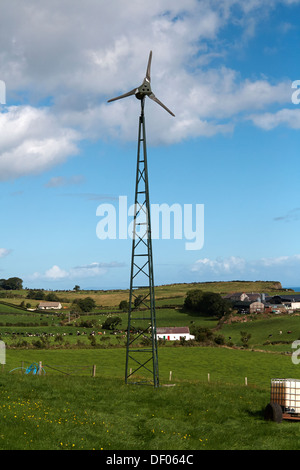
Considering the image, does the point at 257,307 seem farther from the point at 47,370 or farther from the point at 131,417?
the point at 131,417

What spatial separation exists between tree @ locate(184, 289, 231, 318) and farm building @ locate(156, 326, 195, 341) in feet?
75.9

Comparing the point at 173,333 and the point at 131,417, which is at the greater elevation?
the point at 131,417

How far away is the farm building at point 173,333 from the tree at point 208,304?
75.9 ft

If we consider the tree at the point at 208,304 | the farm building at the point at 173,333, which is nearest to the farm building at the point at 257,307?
the tree at the point at 208,304

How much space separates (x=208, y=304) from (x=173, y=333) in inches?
1265

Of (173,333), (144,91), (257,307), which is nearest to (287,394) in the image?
(144,91)

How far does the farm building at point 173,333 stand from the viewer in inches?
5300

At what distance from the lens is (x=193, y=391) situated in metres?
37.2

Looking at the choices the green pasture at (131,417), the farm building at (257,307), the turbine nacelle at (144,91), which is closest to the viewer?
the green pasture at (131,417)

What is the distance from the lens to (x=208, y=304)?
164 m

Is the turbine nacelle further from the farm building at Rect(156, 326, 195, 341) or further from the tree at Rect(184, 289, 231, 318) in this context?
the tree at Rect(184, 289, 231, 318)

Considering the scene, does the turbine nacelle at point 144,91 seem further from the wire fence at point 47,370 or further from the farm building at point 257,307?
the farm building at point 257,307

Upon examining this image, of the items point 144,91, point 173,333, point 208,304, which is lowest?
point 173,333
